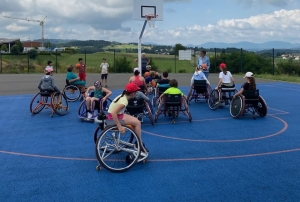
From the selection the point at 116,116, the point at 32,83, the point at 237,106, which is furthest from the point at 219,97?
the point at 32,83

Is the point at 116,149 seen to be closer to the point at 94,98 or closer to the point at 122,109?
A: the point at 122,109

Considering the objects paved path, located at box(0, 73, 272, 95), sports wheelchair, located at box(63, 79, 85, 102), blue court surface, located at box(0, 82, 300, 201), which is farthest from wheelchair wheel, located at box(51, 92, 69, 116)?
paved path, located at box(0, 73, 272, 95)

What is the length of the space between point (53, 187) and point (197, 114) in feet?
18.7

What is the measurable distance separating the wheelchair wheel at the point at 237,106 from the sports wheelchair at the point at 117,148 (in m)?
3.98

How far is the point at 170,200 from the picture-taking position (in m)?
4.19

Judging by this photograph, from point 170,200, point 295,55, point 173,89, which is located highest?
point 295,55

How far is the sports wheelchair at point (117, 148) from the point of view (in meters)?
5.11

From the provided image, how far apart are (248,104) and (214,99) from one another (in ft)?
5.05

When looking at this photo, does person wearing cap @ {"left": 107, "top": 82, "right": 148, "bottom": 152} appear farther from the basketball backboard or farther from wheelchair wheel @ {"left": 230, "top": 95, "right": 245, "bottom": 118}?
the basketball backboard

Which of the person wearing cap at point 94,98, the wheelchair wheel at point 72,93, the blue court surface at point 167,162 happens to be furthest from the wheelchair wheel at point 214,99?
the wheelchair wheel at point 72,93

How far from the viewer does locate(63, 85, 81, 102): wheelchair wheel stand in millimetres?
11637

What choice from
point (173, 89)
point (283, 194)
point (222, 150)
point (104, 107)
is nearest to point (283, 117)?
point (173, 89)

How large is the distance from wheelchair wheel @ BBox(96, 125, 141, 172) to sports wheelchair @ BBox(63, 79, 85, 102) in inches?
246

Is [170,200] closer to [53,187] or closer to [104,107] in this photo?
[53,187]
